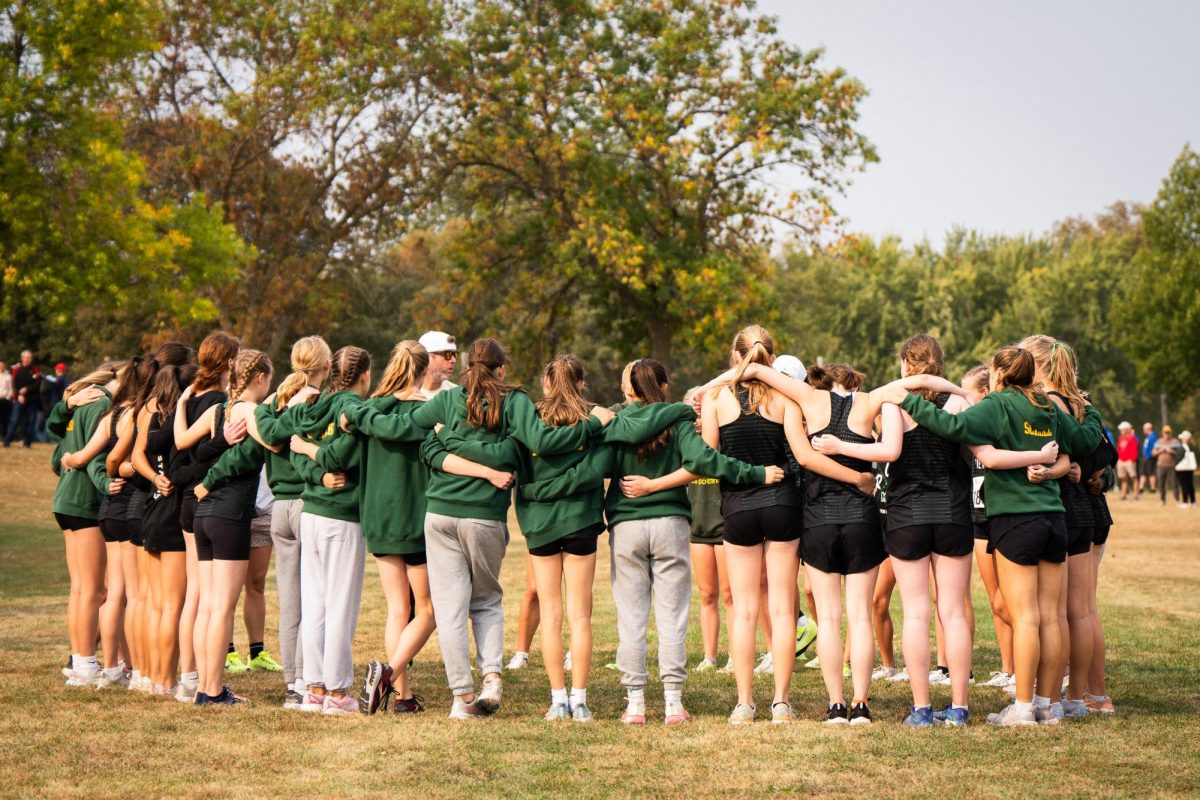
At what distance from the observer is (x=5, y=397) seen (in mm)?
28375

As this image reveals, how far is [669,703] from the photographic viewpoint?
7.27m

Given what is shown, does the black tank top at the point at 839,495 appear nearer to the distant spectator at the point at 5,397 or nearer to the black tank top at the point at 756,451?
the black tank top at the point at 756,451

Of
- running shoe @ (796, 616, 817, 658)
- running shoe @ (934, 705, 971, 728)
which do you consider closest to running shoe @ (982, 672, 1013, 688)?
running shoe @ (796, 616, 817, 658)

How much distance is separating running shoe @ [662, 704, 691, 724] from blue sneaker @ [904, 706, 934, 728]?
3.96 ft

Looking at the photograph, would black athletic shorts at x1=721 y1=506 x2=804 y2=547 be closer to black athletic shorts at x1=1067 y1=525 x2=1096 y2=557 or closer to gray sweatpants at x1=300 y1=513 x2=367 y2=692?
black athletic shorts at x1=1067 y1=525 x2=1096 y2=557

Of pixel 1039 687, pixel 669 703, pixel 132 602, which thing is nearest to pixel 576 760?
pixel 669 703

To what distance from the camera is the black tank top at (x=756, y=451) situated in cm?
715

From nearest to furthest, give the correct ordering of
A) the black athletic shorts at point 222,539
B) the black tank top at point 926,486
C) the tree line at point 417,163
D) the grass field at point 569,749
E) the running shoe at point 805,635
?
1. the grass field at point 569,749
2. the black tank top at point 926,486
3. the black athletic shorts at point 222,539
4. the running shoe at point 805,635
5. the tree line at point 417,163

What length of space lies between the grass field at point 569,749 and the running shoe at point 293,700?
0.34 feet

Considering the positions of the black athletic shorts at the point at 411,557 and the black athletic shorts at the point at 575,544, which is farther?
the black athletic shorts at the point at 411,557

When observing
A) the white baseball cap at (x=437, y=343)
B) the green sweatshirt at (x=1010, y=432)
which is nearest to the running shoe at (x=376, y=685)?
the white baseball cap at (x=437, y=343)

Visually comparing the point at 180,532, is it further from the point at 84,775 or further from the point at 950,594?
the point at 950,594

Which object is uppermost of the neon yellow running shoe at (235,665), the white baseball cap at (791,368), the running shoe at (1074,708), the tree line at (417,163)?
the tree line at (417,163)

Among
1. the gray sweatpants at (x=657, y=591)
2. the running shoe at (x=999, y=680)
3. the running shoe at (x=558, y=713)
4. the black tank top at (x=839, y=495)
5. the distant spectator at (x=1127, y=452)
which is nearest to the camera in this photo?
the black tank top at (x=839, y=495)
